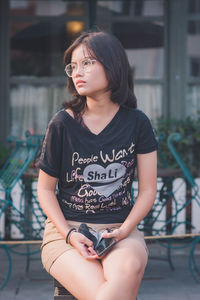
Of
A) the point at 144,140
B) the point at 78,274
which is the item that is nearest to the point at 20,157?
the point at 144,140

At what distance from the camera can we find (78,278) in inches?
85.0

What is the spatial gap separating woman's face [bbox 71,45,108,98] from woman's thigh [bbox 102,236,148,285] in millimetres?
678

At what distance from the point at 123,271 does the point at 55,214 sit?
438 millimetres

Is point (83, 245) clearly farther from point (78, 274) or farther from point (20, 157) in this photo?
point (20, 157)

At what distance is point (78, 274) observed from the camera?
2162mm

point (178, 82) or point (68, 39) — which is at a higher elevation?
point (68, 39)

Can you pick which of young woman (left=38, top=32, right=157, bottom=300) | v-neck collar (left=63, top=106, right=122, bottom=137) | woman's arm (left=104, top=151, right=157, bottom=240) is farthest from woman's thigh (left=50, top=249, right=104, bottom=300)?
v-neck collar (left=63, top=106, right=122, bottom=137)

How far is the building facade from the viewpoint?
20.3 feet

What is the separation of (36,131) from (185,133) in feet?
5.70

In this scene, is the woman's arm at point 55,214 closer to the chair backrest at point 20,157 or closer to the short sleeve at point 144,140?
the short sleeve at point 144,140

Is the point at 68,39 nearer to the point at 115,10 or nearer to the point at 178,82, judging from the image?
the point at 115,10

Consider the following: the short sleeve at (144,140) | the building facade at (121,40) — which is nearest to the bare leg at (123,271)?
the short sleeve at (144,140)

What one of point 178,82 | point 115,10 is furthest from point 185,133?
point 115,10

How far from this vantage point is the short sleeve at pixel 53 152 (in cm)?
245
